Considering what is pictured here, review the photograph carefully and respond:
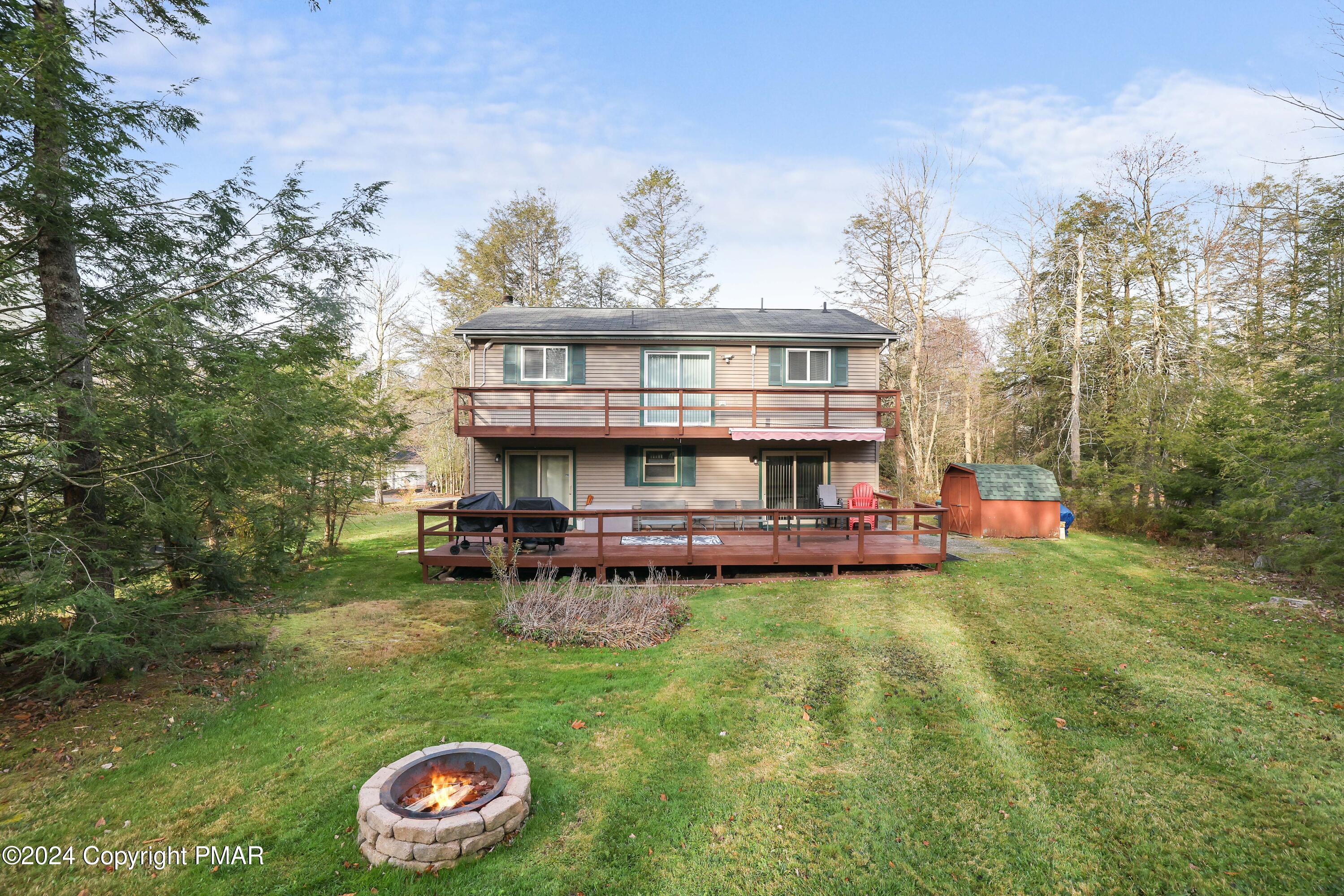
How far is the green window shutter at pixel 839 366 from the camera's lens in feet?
43.8

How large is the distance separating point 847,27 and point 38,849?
1963 centimetres

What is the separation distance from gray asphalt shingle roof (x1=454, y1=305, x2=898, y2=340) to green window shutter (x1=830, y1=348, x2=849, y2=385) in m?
0.50

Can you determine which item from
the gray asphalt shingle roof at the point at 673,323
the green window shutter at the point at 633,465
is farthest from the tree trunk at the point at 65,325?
the green window shutter at the point at 633,465

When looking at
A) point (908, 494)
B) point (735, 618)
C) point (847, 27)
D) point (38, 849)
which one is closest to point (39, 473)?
point (38, 849)

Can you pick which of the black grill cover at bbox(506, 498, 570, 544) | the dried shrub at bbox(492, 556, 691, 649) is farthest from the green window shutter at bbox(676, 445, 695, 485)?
the dried shrub at bbox(492, 556, 691, 649)

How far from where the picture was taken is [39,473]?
4.42m

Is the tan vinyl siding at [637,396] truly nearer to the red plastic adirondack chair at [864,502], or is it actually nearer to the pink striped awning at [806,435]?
the pink striped awning at [806,435]

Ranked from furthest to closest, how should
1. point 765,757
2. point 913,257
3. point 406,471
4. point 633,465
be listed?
point 406,471 → point 913,257 → point 633,465 → point 765,757

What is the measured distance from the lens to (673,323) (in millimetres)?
14227

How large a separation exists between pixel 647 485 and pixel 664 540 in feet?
7.68

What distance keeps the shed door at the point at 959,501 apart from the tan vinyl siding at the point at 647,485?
349cm

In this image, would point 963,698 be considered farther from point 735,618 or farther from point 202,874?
point 202,874

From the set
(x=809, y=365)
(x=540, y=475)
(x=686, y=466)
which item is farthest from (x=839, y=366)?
(x=540, y=475)

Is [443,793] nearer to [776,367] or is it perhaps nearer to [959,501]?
[776,367]
